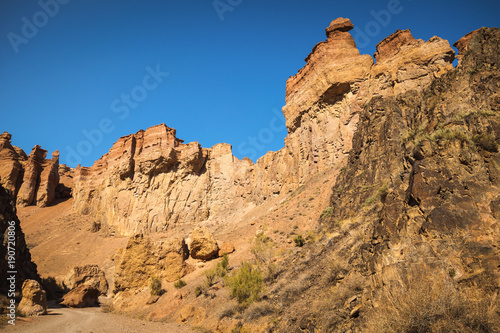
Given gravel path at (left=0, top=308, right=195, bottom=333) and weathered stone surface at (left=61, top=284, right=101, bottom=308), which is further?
weathered stone surface at (left=61, top=284, right=101, bottom=308)

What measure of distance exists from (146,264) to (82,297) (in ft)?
22.0

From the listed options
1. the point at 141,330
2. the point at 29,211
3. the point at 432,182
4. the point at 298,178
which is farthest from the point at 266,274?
the point at 29,211

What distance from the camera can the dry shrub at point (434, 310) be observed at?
4773mm

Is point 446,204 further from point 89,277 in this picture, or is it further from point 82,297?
point 89,277

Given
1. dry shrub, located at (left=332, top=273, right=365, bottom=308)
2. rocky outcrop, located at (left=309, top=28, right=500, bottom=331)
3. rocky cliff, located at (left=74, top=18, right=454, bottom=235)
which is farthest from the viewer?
rocky cliff, located at (left=74, top=18, right=454, bottom=235)

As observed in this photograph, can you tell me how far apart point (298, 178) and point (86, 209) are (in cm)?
4512

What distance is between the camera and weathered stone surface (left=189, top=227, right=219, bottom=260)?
71.6 feet

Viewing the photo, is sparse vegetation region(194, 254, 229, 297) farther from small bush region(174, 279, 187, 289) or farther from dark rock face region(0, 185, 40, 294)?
dark rock face region(0, 185, 40, 294)

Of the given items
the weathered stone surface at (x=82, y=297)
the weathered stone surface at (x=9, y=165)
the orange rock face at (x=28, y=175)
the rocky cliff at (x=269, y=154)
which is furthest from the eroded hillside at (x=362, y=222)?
the weathered stone surface at (x=9, y=165)

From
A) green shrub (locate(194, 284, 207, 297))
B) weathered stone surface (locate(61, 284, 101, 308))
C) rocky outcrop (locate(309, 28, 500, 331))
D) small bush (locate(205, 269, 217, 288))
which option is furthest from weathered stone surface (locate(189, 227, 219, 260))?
rocky outcrop (locate(309, 28, 500, 331))

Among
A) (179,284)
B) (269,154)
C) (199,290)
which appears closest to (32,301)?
(179,284)

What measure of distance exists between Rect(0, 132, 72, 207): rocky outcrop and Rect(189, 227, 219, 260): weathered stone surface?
2204 inches

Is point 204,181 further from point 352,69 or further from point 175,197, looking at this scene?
point 352,69

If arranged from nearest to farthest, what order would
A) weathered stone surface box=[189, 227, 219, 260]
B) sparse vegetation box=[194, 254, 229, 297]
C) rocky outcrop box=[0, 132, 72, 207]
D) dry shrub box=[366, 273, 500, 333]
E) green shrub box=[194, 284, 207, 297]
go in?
dry shrub box=[366, 273, 500, 333] → green shrub box=[194, 284, 207, 297] → sparse vegetation box=[194, 254, 229, 297] → weathered stone surface box=[189, 227, 219, 260] → rocky outcrop box=[0, 132, 72, 207]
